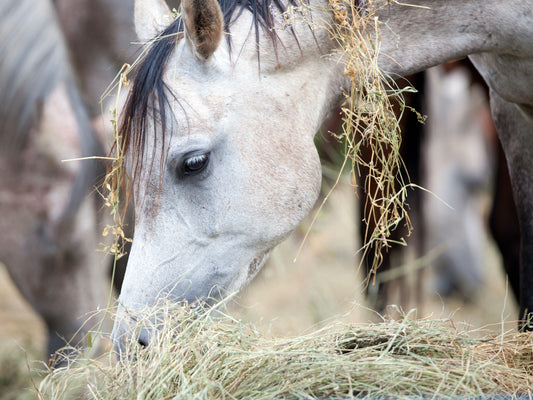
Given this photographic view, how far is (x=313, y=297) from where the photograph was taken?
3500 mm

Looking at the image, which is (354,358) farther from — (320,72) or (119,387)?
(320,72)

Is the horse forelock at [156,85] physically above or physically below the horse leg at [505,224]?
above

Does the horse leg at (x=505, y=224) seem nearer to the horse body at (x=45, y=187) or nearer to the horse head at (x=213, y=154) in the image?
the horse head at (x=213, y=154)

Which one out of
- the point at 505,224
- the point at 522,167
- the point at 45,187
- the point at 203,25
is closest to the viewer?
the point at 203,25

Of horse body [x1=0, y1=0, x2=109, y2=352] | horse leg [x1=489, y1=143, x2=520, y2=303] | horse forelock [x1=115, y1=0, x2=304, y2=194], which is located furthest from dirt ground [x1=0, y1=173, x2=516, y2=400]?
horse forelock [x1=115, y1=0, x2=304, y2=194]

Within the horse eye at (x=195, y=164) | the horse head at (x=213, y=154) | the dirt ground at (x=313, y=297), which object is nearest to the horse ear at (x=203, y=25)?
the horse head at (x=213, y=154)

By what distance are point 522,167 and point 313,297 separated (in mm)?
1662

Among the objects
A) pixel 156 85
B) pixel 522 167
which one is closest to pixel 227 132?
pixel 156 85

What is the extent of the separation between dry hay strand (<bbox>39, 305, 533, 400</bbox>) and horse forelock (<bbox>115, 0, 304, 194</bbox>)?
1.37 ft

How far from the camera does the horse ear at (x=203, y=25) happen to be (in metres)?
1.38

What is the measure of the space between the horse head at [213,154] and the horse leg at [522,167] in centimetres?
93

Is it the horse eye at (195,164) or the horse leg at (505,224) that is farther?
the horse leg at (505,224)

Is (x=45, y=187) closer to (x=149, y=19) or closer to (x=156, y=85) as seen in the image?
(x=149, y=19)

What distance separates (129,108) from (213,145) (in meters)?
0.23
